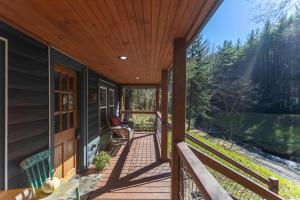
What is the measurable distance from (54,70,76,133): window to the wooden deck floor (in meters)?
1.11

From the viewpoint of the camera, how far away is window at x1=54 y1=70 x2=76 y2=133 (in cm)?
327

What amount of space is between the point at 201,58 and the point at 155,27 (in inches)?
741

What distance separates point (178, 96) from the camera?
8.53 feet

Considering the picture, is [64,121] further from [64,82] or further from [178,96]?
[178,96]

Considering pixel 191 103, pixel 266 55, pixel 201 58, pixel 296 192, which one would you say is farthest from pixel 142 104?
pixel 266 55

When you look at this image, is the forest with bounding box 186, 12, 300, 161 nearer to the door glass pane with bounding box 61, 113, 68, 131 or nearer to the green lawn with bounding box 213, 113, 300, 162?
the green lawn with bounding box 213, 113, 300, 162

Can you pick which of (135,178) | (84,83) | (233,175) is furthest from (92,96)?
(233,175)

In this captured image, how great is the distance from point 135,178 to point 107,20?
2.80 m

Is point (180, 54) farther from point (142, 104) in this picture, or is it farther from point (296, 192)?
point (142, 104)

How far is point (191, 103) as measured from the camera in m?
18.5

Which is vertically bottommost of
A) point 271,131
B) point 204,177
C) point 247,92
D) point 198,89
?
point 271,131

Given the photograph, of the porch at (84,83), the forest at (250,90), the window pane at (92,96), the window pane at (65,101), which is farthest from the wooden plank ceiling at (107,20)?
the forest at (250,90)

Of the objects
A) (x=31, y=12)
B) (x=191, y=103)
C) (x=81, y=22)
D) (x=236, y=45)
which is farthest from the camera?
(x=236, y=45)

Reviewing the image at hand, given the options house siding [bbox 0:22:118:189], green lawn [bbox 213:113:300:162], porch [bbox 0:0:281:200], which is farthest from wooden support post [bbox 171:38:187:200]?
green lawn [bbox 213:113:300:162]
